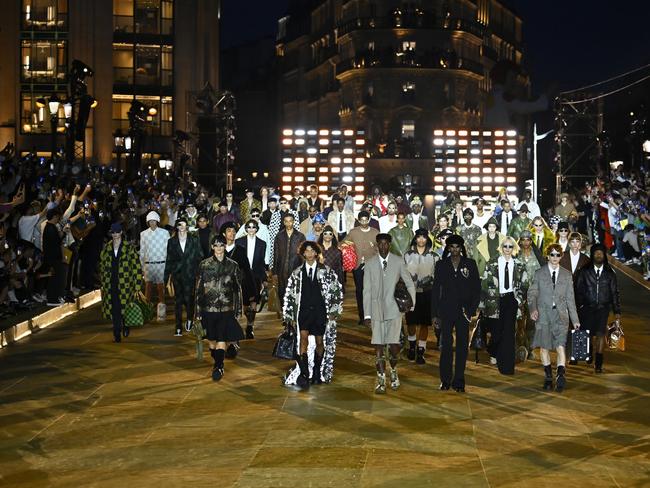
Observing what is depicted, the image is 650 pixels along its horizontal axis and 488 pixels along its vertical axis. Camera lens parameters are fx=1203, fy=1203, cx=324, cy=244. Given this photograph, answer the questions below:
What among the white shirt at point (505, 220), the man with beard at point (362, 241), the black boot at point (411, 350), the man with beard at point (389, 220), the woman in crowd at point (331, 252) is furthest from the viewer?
the white shirt at point (505, 220)

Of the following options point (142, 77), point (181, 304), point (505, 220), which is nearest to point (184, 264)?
point (181, 304)

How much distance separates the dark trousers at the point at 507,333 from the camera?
48.2ft

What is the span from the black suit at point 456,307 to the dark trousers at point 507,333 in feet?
4.21

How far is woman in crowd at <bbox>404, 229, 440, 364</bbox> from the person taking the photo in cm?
1578

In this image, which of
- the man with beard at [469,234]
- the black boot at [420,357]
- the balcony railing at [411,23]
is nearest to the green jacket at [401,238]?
the man with beard at [469,234]

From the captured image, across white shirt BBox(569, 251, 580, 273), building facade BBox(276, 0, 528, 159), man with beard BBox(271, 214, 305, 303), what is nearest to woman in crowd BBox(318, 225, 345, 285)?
man with beard BBox(271, 214, 305, 303)

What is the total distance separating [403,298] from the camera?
13.5 metres

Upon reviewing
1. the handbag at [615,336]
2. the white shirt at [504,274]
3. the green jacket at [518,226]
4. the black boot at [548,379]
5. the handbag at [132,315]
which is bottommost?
the black boot at [548,379]

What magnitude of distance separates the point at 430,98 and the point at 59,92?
36.0 meters

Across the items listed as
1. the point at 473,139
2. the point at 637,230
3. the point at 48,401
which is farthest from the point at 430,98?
the point at 48,401

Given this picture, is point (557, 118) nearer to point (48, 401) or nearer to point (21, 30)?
point (21, 30)

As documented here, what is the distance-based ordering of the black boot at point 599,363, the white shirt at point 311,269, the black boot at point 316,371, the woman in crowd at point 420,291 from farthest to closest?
1. the woman in crowd at point 420,291
2. the black boot at point 599,363
3. the black boot at point 316,371
4. the white shirt at point 311,269

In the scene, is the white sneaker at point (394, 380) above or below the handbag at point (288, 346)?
below

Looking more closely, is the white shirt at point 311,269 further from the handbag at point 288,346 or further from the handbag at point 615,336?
the handbag at point 615,336
